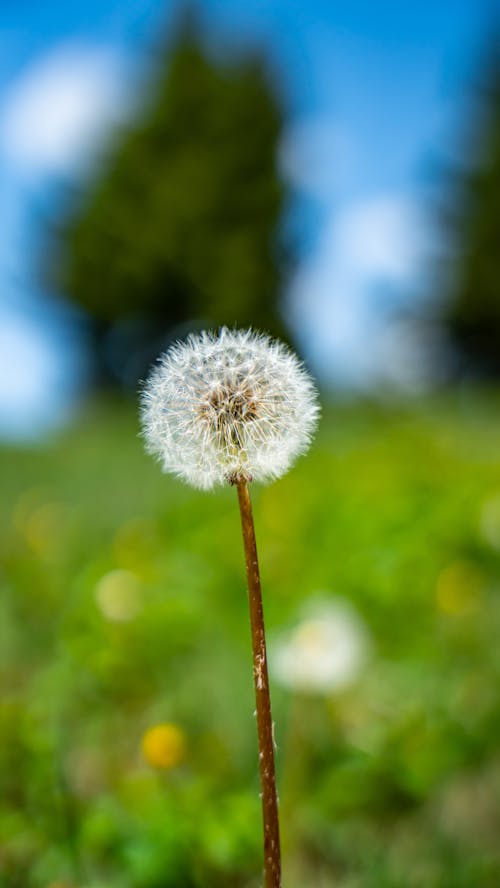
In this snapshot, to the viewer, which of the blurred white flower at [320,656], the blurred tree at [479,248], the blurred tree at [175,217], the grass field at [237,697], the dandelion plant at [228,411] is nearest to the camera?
the dandelion plant at [228,411]

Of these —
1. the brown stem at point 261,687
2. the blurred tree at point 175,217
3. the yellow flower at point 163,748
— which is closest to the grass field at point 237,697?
the yellow flower at point 163,748

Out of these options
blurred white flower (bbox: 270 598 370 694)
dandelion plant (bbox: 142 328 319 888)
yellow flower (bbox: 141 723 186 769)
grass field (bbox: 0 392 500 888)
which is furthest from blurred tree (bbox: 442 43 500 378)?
dandelion plant (bbox: 142 328 319 888)

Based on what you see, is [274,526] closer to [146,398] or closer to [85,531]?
[85,531]

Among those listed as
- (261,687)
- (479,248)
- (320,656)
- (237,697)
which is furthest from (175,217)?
(261,687)

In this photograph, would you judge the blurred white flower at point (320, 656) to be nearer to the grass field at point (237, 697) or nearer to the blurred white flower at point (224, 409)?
the grass field at point (237, 697)

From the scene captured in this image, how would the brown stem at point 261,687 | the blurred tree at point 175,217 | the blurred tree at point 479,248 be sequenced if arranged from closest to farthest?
the brown stem at point 261,687 < the blurred tree at point 175,217 < the blurred tree at point 479,248

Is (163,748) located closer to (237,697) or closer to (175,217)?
(237,697)

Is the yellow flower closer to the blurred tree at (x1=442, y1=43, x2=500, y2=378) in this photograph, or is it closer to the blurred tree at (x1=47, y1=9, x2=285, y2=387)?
the blurred tree at (x1=47, y1=9, x2=285, y2=387)
